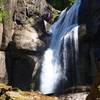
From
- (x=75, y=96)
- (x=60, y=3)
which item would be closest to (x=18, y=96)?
(x=75, y=96)

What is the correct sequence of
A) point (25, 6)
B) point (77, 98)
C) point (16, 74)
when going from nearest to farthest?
point (77, 98) < point (16, 74) < point (25, 6)

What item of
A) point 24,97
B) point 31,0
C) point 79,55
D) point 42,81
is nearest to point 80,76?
point 79,55

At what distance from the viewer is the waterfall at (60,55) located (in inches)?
1202

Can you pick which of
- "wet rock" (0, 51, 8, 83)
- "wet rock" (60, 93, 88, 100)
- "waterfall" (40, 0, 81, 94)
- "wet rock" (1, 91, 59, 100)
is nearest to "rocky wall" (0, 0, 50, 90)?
"wet rock" (0, 51, 8, 83)

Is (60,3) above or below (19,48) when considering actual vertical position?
above

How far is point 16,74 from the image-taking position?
1238 inches

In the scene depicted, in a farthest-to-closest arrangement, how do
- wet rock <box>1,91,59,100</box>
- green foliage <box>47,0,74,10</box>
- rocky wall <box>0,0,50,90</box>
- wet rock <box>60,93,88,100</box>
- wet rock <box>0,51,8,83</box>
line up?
1. green foliage <box>47,0,74,10</box>
2. rocky wall <box>0,0,50,90</box>
3. wet rock <box>0,51,8,83</box>
4. wet rock <box>60,93,88,100</box>
5. wet rock <box>1,91,59,100</box>

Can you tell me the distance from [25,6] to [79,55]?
25.5 feet

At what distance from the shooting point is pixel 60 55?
3145 cm

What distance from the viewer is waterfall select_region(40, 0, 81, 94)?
30.5 meters

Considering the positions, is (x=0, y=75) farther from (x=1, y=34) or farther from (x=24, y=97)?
(x=24, y=97)

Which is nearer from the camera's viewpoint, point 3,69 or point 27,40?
point 3,69

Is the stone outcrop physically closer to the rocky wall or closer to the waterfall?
the rocky wall

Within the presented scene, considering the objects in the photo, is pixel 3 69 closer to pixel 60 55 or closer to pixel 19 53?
pixel 19 53
